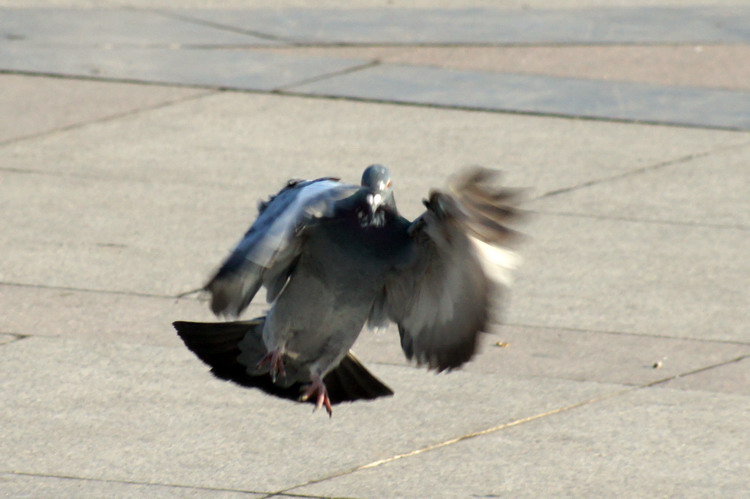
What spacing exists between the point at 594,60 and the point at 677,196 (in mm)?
3352

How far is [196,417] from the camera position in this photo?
17.7 ft

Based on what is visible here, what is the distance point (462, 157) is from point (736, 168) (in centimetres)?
166

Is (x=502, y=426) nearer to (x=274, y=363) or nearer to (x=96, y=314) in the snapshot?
(x=274, y=363)

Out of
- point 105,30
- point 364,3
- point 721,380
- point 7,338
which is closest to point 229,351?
point 7,338

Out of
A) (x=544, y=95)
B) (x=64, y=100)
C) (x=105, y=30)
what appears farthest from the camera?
(x=105, y=30)

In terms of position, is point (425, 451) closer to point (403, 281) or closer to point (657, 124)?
point (403, 281)

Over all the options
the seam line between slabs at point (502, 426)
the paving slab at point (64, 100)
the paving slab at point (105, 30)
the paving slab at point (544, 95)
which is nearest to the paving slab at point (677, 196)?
the paving slab at point (544, 95)

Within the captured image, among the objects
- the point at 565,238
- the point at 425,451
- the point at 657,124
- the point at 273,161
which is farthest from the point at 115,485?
the point at 657,124

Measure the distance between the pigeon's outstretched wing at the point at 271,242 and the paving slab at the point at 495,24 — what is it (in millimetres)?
7755

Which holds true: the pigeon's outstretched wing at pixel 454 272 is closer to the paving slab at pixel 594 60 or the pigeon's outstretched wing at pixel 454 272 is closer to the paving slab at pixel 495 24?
the paving slab at pixel 594 60

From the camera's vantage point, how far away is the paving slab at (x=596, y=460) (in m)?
4.89

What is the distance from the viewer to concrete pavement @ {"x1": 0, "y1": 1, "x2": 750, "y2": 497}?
5.11 meters

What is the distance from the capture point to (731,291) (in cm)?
698

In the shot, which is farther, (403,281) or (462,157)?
(462,157)
